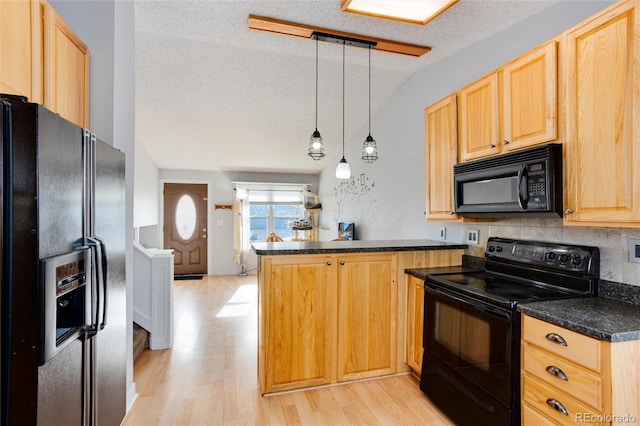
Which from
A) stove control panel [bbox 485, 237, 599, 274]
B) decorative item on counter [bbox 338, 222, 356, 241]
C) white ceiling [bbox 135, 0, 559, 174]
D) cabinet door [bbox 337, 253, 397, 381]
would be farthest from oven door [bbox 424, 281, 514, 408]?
decorative item on counter [bbox 338, 222, 356, 241]

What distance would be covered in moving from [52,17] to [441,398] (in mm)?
3064

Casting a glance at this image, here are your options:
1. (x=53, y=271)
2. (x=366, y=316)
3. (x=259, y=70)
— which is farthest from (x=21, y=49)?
(x=366, y=316)

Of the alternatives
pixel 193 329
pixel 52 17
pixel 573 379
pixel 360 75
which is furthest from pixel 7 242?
pixel 360 75

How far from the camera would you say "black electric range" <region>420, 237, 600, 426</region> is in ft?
5.56

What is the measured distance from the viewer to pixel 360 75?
369 cm

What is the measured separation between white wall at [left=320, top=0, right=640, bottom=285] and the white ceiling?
0.12 m

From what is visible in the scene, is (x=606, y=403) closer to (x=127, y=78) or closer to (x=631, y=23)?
(x=631, y=23)

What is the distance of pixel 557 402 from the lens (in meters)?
1.44

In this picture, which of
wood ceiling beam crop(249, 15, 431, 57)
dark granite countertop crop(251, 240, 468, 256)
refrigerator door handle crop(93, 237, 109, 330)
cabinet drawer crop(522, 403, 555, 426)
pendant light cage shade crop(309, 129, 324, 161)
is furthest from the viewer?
pendant light cage shade crop(309, 129, 324, 161)

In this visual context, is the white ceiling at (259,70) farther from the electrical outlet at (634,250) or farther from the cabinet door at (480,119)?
the electrical outlet at (634,250)

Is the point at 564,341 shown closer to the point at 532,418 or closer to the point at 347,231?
the point at 532,418

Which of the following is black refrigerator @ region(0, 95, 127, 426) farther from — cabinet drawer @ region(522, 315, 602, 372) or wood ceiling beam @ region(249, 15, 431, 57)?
cabinet drawer @ region(522, 315, 602, 372)

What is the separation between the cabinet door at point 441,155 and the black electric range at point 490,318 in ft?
1.49

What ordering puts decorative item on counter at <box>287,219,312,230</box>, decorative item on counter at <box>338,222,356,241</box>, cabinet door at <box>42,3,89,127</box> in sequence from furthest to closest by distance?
decorative item on counter at <box>287,219,312,230</box> < decorative item on counter at <box>338,222,356,241</box> < cabinet door at <box>42,3,89,127</box>
